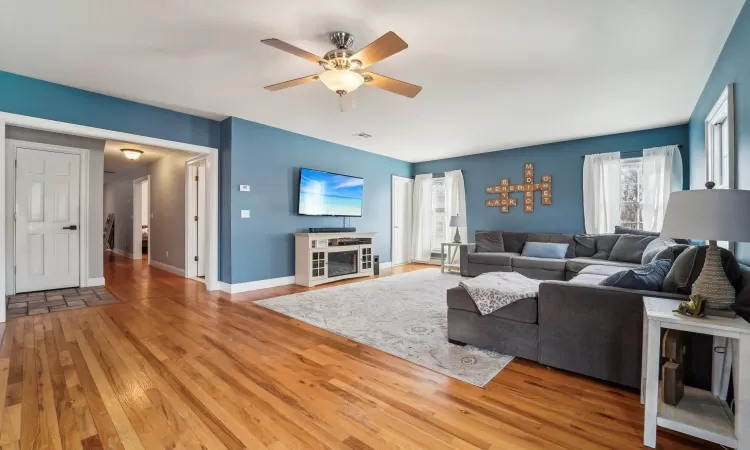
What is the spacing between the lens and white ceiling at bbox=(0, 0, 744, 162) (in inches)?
85.4

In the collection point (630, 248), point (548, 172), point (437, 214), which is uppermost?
point (548, 172)

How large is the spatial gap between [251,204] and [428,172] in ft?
13.9

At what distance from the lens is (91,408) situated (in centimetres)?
175

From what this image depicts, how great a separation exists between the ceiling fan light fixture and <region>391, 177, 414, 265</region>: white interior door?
4.83 meters

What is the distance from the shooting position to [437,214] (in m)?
7.53

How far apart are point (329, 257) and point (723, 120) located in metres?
4.64

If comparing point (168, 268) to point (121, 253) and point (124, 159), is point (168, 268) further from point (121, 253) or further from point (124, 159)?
point (121, 253)

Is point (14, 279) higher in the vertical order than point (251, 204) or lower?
lower

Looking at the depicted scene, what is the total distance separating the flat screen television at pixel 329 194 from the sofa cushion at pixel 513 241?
2730 mm

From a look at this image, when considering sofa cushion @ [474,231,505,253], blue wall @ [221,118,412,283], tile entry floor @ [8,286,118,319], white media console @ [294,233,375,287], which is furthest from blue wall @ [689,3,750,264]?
tile entry floor @ [8,286,118,319]

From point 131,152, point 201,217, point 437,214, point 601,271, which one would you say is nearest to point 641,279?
point 601,271

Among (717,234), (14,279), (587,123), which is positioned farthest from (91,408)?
(587,123)

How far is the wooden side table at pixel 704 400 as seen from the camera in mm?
1339

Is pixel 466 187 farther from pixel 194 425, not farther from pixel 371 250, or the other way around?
pixel 194 425
